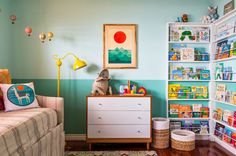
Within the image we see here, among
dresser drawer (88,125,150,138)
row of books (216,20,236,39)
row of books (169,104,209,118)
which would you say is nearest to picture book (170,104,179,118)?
row of books (169,104,209,118)

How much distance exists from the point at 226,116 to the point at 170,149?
0.88 m

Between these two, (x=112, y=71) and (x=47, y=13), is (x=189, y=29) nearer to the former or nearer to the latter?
(x=112, y=71)

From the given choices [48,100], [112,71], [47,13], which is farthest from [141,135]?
[47,13]

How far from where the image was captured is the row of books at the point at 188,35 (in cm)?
315

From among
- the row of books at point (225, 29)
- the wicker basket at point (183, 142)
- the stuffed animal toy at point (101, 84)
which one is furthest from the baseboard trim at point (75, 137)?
the row of books at point (225, 29)

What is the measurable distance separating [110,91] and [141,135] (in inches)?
30.2

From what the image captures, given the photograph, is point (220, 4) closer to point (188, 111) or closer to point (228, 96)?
point (228, 96)

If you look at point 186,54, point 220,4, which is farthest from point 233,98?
point 220,4

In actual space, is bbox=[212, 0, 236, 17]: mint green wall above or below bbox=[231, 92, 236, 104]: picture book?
above

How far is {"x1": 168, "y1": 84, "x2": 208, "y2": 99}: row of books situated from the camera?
315 centimetres

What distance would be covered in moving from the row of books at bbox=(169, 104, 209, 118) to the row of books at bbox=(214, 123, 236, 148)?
260 mm

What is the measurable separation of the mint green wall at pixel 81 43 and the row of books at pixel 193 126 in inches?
12.1

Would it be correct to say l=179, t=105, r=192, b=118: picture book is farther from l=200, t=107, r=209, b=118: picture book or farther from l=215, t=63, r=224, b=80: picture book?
l=215, t=63, r=224, b=80: picture book

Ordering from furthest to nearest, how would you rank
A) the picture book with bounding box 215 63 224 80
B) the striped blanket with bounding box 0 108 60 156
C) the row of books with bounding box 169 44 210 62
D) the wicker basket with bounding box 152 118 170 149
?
the row of books with bounding box 169 44 210 62
the picture book with bounding box 215 63 224 80
the wicker basket with bounding box 152 118 170 149
the striped blanket with bounding box 0 108 60 156
